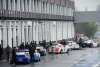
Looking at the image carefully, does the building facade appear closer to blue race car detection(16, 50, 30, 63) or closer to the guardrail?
the guardrail

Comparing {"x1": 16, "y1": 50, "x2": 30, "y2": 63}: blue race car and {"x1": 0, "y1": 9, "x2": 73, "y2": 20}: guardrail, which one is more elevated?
{"x1": 0, "y1": 9, "x2": 73, "y2": 20}: guardrail

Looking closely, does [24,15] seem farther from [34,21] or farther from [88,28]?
[88,28]

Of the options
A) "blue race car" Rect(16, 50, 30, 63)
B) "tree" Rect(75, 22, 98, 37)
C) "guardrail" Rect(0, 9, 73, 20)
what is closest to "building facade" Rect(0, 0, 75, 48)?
"guardrail" Rect(0, 9, 73, 20)

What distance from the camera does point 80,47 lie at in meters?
67.6

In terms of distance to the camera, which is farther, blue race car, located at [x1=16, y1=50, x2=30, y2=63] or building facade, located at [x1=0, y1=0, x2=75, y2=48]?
building facade, located at [x1=0, y1=0, x2=75, y2=48]

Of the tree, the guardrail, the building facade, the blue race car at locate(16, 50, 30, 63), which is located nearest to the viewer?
the blue race car at locate(16, 50, 30, 63)

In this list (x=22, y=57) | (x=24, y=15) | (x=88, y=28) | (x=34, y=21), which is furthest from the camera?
(x=88, y=28)

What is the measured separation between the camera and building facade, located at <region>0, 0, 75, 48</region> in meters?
50.6

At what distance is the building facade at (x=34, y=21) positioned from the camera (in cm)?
5056

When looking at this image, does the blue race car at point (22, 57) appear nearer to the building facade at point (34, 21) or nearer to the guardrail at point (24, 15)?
the building facade at point (34, 21)

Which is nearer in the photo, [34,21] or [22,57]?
[22,57]

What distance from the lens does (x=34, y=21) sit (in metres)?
63.0

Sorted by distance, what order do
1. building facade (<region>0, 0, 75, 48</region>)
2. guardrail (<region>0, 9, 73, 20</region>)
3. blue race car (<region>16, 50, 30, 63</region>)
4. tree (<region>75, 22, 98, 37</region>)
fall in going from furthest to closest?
tree (<region>75, 22, 98, 37</region>)
building facade (<region>0, 0, 75, 48</region>)
guardrail (<region>0, 9, 73, 20</region>)
blue race car (<region>16, 50, 30, 63</region>)

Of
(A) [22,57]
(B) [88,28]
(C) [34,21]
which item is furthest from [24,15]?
(B) [88,28]
